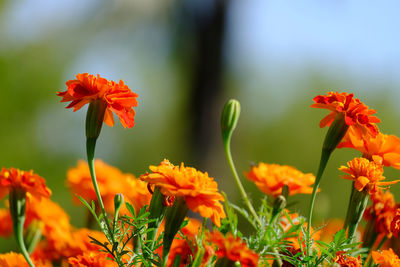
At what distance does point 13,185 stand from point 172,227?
0.25 meters

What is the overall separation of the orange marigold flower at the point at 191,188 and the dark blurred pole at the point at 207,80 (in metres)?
3.80

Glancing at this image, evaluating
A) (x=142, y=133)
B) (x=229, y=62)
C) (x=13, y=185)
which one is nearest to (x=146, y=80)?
(x=142, y=133)

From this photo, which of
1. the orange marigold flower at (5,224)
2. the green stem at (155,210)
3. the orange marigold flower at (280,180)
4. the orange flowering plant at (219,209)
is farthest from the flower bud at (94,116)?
the orange marigold flower at (5,224)

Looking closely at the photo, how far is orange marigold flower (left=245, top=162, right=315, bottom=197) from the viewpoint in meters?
0.64

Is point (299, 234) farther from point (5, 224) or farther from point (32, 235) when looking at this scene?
point (5, 224)

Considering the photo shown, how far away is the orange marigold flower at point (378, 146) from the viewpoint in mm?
582

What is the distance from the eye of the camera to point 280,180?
2.11 feet

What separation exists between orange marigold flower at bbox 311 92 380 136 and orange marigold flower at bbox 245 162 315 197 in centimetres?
10

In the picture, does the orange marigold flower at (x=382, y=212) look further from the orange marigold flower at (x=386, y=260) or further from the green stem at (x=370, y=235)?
the orange marigold flower at (x=386, y=260)

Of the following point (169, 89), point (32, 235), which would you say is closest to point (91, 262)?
point (32, 235)

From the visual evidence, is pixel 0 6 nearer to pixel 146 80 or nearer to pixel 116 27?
pixel 116 27

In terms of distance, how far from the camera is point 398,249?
661 mm

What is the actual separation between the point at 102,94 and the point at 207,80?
157 inches

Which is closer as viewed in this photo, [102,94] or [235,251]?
[235,251]
